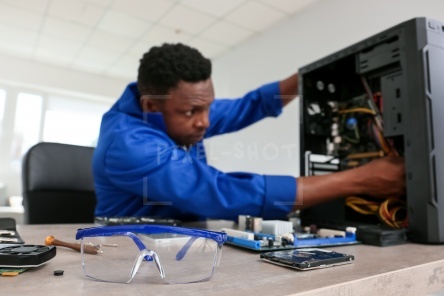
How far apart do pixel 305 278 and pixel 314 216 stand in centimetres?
53

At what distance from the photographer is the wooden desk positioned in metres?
0.30

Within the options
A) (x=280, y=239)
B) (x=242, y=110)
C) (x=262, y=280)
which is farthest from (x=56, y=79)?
(x=262, y=280)

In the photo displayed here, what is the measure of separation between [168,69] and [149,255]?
640 mm

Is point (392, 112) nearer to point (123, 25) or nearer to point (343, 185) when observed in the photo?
point (343, 185)

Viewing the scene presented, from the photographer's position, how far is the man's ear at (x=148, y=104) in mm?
975

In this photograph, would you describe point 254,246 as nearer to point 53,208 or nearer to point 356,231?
point 356,231

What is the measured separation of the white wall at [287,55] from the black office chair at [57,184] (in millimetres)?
1621

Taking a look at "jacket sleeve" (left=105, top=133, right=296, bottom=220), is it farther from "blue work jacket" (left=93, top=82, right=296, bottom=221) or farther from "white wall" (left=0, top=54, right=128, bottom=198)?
"white wall" (left=0, top=54, right=128, bottom=198)

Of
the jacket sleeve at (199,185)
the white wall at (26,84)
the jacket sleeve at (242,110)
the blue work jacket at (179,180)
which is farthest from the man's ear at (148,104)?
the white wall at (26,84)

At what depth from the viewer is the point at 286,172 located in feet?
9.14

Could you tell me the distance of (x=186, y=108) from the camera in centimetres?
95

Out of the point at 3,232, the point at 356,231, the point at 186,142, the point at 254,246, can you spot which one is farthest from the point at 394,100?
the point at 3,232

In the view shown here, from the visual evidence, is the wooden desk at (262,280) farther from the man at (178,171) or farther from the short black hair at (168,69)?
the short black hair at (168,69)

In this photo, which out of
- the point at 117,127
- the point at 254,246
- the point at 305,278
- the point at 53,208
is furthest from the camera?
the point at 53,208
